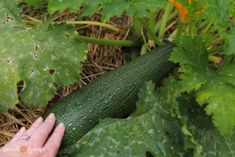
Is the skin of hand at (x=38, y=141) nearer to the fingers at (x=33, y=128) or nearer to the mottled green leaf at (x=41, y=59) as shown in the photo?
the fingers at (x=33, y=128)

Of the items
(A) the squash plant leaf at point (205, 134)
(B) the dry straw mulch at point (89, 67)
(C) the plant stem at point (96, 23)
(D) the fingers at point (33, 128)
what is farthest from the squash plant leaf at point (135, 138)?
(C) the plant stem at point (96, 23)

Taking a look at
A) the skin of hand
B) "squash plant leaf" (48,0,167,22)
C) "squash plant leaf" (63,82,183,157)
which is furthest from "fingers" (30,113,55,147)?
"squash plant leaf" (48,0,167,22)

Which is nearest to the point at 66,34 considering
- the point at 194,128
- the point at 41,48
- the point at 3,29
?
Answer: the point at 41,48

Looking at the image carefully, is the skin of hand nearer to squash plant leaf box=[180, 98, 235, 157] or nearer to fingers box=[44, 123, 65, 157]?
fingers box=[44, 123, 65, 157]

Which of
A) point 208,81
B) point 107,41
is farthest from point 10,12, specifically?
point 208,81

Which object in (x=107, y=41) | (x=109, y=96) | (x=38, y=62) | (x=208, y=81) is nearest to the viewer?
(x=208, y=81)

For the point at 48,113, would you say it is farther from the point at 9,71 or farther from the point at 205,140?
the point at 205,140

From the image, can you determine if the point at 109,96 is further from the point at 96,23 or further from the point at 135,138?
the point at 96,23
